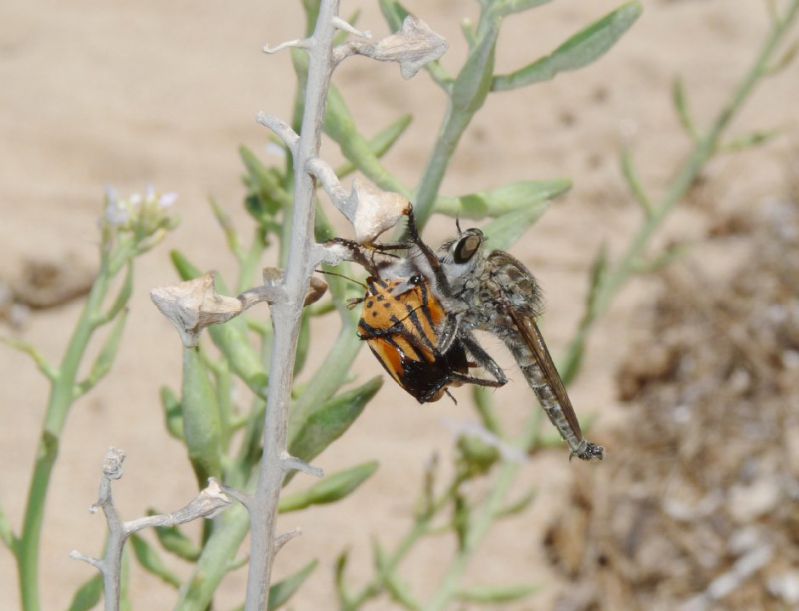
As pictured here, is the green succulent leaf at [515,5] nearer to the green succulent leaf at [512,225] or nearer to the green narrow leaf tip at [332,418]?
the green succulent leaf at [512,225]

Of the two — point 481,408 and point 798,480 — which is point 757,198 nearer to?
point 798,480

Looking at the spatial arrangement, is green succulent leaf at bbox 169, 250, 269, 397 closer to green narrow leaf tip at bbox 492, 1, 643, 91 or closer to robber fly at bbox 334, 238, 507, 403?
robber fly at bbox 334, 238, 507, 403

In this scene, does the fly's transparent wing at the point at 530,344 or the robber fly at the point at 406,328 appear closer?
the robber fly at the point at 406,328

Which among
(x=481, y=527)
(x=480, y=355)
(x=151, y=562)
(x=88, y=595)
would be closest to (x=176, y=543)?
(x=151, y=562)

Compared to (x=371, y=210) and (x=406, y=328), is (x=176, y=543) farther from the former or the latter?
(x=371, y=210)

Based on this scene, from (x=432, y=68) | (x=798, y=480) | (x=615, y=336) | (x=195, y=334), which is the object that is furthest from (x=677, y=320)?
(x=195, y=334)

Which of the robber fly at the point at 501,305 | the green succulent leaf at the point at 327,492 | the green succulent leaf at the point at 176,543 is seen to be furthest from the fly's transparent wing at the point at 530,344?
the green succulent leaf at the point at 176,543
